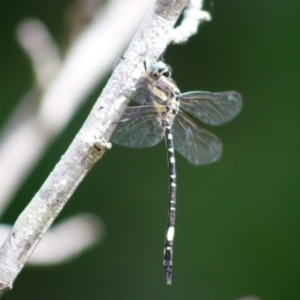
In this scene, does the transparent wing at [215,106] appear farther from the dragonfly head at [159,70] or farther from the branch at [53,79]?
the branch at [53,79]

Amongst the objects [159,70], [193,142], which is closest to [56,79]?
[193,142]

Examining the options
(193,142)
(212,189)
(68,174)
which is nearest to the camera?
(68,174)

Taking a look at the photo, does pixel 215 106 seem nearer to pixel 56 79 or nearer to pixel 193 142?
pixel 193 142

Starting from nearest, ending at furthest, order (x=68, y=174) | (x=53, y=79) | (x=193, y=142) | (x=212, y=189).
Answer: (x=68, y=174) < (x=193, y=142) < (x=53, y=79) < (x=212, y=189)

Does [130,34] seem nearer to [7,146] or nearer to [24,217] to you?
[7,146]

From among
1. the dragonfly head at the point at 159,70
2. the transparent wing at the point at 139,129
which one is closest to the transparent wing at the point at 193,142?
the transparent wing at the point at 139,129

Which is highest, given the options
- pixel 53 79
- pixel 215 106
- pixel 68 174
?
pixel 53 79

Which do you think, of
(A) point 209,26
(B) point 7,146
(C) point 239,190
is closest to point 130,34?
(B) point 7,146
